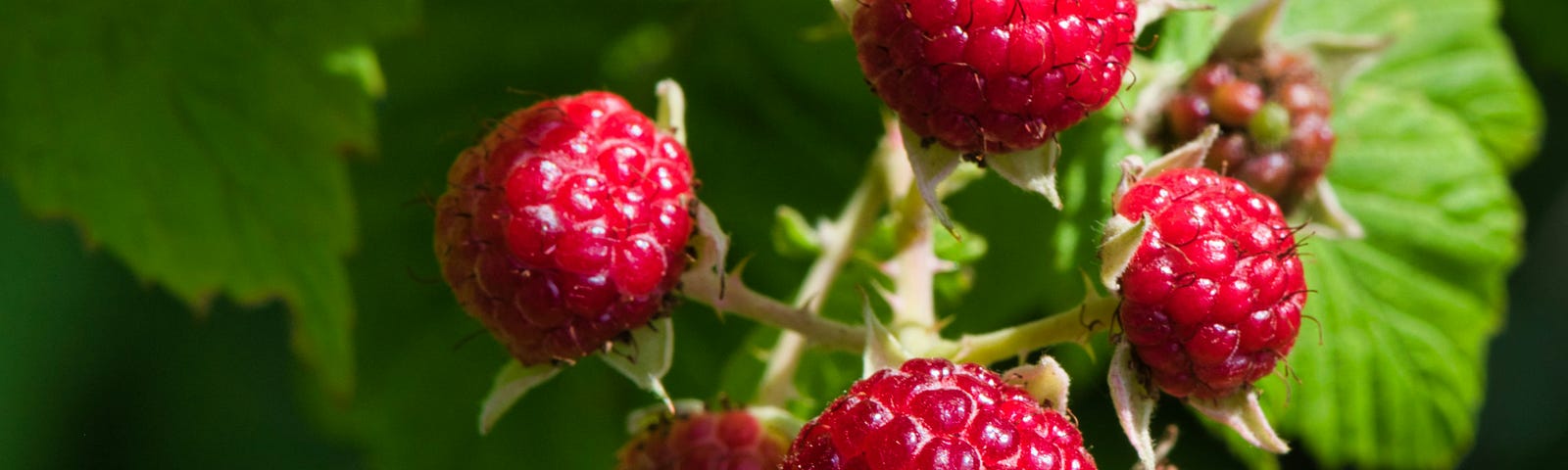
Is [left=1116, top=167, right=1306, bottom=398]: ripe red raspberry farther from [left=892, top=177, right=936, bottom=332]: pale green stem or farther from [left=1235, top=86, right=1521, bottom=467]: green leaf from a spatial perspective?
[left=1235, top=86, right=1521, bottom=467]: green leaf

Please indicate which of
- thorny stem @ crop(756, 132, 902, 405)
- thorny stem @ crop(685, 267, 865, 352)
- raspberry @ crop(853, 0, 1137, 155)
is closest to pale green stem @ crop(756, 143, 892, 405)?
thorny stem @ crop(756, 132, 902, 405)

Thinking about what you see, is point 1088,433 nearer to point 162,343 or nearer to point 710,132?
point 710,132

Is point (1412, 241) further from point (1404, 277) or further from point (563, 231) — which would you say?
point (563, 231)

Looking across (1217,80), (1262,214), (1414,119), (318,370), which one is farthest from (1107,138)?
(318,370)

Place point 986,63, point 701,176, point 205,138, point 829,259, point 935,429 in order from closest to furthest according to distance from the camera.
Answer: point 935,429
point 986,63
point 829,259
point 205,138
point 701,176

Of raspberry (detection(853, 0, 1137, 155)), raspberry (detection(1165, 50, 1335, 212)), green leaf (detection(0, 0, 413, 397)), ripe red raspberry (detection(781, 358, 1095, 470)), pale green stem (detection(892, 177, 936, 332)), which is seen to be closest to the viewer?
ripe red raspberry (detection(781, 358, 1095, 470))

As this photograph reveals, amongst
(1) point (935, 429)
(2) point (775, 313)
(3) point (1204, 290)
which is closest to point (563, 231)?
(2) point (775, 313)
